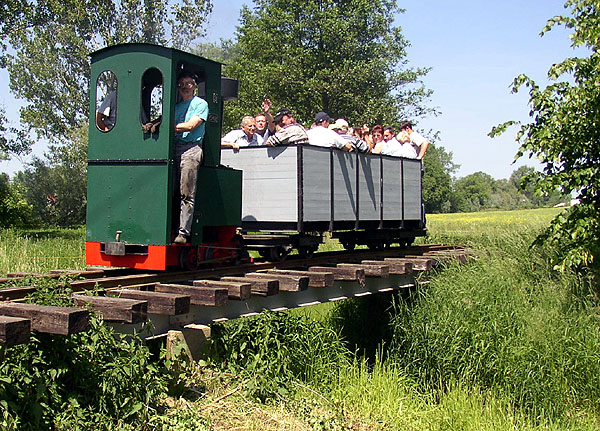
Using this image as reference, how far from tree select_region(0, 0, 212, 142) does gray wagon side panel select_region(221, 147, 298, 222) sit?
A: 22613 mm

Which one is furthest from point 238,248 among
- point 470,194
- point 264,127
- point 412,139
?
point 470,194

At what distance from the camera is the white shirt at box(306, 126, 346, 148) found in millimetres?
10773

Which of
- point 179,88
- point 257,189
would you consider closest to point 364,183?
point 257,189

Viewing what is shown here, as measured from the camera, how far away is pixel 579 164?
10.5 metres

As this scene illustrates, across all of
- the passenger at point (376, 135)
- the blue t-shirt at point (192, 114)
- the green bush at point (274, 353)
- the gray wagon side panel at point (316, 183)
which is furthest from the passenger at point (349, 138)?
the blue t-shirt at point (192, 114)

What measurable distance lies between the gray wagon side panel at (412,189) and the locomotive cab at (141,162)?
5.42 metres

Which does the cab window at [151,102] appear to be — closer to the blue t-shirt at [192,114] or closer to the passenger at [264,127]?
the blue t-shirt at [192,114]

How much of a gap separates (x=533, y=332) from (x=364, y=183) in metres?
3.61

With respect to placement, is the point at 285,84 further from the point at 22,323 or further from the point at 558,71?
the point at 22,323

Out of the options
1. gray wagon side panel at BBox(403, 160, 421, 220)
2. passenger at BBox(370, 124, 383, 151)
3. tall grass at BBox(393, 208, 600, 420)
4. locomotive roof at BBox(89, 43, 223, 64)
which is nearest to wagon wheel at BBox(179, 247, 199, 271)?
locomotive roof at BBox(89, 43, 223, 64)

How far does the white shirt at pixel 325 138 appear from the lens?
1077 cm

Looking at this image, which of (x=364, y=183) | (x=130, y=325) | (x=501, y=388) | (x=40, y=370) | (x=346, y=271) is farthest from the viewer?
(x=364, y=183)

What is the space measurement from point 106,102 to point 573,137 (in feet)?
22.5

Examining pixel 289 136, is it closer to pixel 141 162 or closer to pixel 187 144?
pixel 187 144
